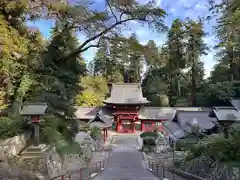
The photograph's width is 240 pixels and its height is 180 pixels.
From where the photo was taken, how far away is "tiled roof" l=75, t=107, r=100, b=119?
32.7 m

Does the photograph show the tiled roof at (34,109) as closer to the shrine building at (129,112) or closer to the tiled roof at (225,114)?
the tiled roof at (225,114)

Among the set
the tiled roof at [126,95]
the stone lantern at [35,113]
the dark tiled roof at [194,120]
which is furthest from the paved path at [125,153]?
the tiled roof at [126,95]

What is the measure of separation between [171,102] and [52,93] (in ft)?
101

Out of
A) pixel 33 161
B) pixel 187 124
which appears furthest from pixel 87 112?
pixel 33 161

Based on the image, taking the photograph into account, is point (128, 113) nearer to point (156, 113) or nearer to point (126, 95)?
point (126, 95)

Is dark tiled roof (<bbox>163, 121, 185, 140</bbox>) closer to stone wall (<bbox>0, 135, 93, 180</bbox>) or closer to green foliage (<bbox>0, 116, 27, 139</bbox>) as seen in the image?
stone wall (<bbox>0, 135, 93, 180</bbox>)

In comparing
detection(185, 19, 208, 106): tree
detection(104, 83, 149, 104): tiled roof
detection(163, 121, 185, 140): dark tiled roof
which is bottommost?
detection(163, 121, 185, 140): dark tiled roof

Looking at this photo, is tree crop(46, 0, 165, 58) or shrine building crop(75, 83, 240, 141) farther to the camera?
shrine building crop(75, 83, 240, 141)

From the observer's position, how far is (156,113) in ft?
110

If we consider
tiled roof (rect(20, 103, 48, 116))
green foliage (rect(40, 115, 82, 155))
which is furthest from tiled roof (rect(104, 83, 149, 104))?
tiled roof (rect(20, 103, 48, 116))

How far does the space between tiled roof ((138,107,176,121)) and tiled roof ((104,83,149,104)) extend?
150cm

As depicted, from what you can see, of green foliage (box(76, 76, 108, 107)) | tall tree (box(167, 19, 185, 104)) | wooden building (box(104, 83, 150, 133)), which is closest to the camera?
wooden building (box(104, 83, 150, 133))

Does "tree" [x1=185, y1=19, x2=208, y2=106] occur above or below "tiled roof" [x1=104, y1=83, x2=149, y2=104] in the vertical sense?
above

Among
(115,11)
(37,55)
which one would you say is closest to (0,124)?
(37,55)
